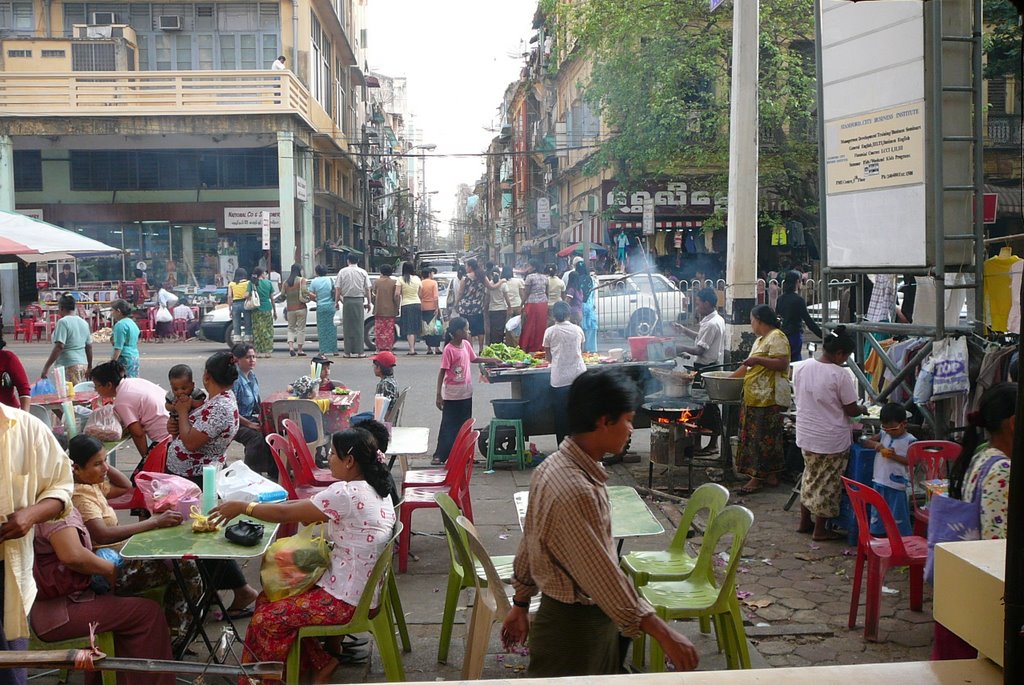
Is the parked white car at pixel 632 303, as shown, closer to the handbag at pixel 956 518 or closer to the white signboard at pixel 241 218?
the white signboard at pixel 241 218

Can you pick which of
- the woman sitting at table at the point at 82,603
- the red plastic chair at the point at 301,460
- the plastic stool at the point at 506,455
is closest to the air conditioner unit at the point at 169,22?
the plastic stool at the point at 506,455

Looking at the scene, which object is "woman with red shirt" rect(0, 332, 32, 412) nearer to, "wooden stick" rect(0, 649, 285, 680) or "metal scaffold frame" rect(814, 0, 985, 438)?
"wooden stick" rect(0, 649, 285, 680)

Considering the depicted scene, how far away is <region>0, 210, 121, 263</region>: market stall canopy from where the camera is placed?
7.83 meters

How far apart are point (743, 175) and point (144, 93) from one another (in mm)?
19462

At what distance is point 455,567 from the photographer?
4938 millimetres

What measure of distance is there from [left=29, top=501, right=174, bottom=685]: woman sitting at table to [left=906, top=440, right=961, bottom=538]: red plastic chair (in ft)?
15.5

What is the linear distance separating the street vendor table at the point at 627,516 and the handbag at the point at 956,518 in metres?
1.44

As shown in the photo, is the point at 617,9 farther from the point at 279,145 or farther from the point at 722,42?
the point at 279,145

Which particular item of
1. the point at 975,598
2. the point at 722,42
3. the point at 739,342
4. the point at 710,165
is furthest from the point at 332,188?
the point at 975,598

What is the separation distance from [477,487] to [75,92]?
20.7 meters

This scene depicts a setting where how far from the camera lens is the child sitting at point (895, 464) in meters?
6.40

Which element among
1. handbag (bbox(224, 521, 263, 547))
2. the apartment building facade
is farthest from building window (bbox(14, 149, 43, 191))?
handbag (bbox(224, 521, 263, 547))

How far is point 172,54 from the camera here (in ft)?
90.3

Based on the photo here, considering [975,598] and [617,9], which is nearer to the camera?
[975,598]
